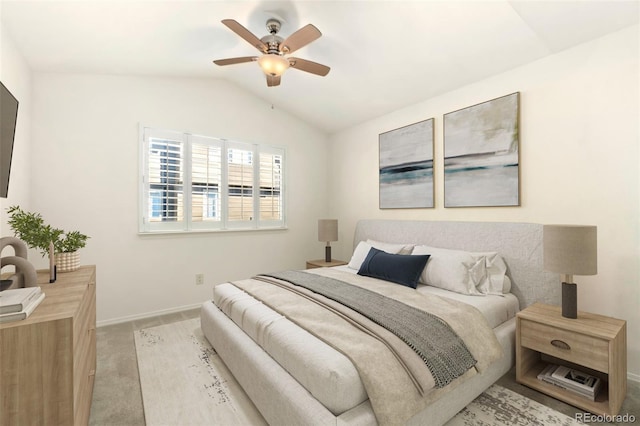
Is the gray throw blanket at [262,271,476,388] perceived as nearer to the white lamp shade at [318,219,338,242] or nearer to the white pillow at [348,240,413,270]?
the white pillow at [348,240,413,270]

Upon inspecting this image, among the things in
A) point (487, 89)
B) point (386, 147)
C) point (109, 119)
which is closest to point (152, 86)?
point (109, 119)

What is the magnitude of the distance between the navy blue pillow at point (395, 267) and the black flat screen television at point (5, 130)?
9.94 feet

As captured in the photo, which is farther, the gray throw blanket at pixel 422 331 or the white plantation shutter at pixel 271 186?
the white plantation shutter at pixel 271 186

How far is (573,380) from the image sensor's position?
6.53 feet

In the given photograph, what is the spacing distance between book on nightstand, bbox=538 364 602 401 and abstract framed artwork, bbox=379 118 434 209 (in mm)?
1873

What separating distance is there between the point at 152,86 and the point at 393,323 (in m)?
3.82

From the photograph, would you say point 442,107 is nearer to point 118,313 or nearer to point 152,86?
point 152,86

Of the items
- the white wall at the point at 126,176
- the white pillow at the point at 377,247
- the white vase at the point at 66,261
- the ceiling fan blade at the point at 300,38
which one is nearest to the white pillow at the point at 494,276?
the white pillow at the point at 377,247

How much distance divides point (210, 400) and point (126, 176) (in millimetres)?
2737

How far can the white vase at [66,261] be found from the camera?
2066 millimetres

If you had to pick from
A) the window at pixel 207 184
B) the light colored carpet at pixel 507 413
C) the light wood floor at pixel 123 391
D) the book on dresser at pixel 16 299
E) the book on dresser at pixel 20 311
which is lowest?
the light wood floor at pixel 123 391

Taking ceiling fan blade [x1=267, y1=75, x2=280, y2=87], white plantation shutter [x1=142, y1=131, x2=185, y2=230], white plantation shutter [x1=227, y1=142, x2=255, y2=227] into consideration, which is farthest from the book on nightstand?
white plantation shutter [x1=142, y1=131, x2=185, y2=230]

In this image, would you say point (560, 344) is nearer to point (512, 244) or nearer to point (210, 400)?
point (512, 244)

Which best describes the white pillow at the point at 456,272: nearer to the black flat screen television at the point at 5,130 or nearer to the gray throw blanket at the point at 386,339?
the gray throw blanket at the point at 386,339
